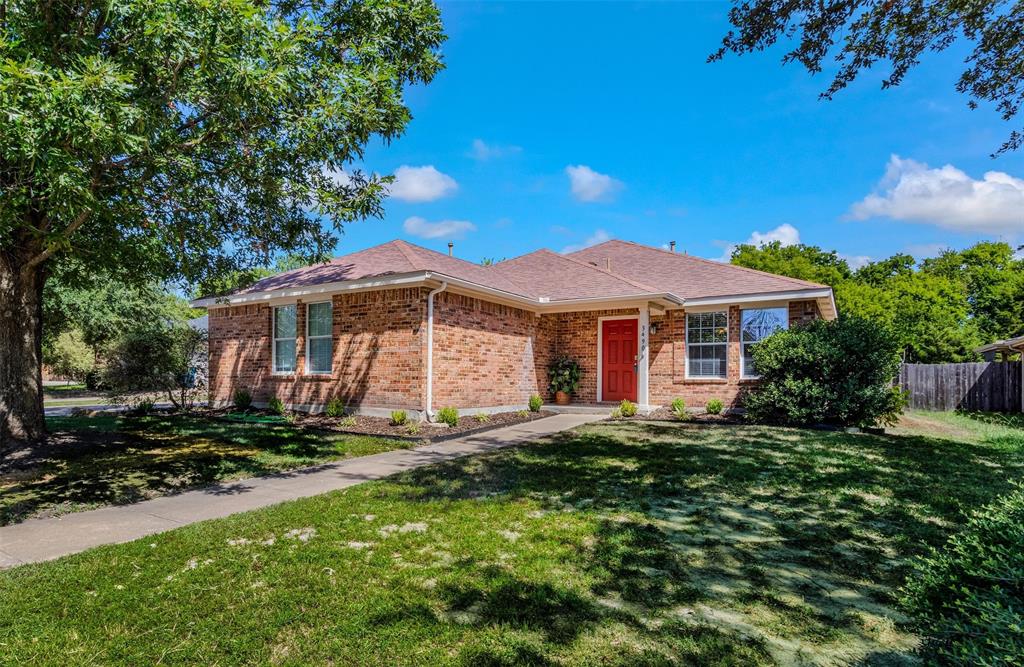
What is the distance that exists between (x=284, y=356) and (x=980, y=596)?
14057 millimetres

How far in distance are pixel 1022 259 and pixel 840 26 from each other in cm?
4106

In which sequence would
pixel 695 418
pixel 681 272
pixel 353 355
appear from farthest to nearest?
1. pixel 681 272
2. pixel 695 418
3. pixel 353 355

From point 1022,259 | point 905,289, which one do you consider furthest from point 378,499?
point 1022,259

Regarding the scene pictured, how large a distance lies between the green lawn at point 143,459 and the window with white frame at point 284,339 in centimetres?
283

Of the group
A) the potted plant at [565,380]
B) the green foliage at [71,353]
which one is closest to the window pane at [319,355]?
the potted plant at [565,380]

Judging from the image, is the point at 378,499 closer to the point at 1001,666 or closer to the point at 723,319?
the point at 1001,666

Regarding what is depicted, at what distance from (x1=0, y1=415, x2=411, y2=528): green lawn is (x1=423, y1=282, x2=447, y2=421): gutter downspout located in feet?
5.51

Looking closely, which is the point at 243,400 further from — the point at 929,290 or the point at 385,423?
the point at 929,290

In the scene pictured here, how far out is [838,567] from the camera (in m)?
3.58

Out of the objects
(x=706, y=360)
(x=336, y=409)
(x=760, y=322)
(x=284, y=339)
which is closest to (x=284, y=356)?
(x=284, y=339)

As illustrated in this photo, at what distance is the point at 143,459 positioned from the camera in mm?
7219

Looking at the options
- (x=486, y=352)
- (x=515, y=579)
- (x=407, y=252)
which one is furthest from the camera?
(x=407, y=252)

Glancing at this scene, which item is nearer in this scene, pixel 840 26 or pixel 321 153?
pixel 321 153

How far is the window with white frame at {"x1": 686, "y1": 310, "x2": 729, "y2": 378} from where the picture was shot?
13.2m
